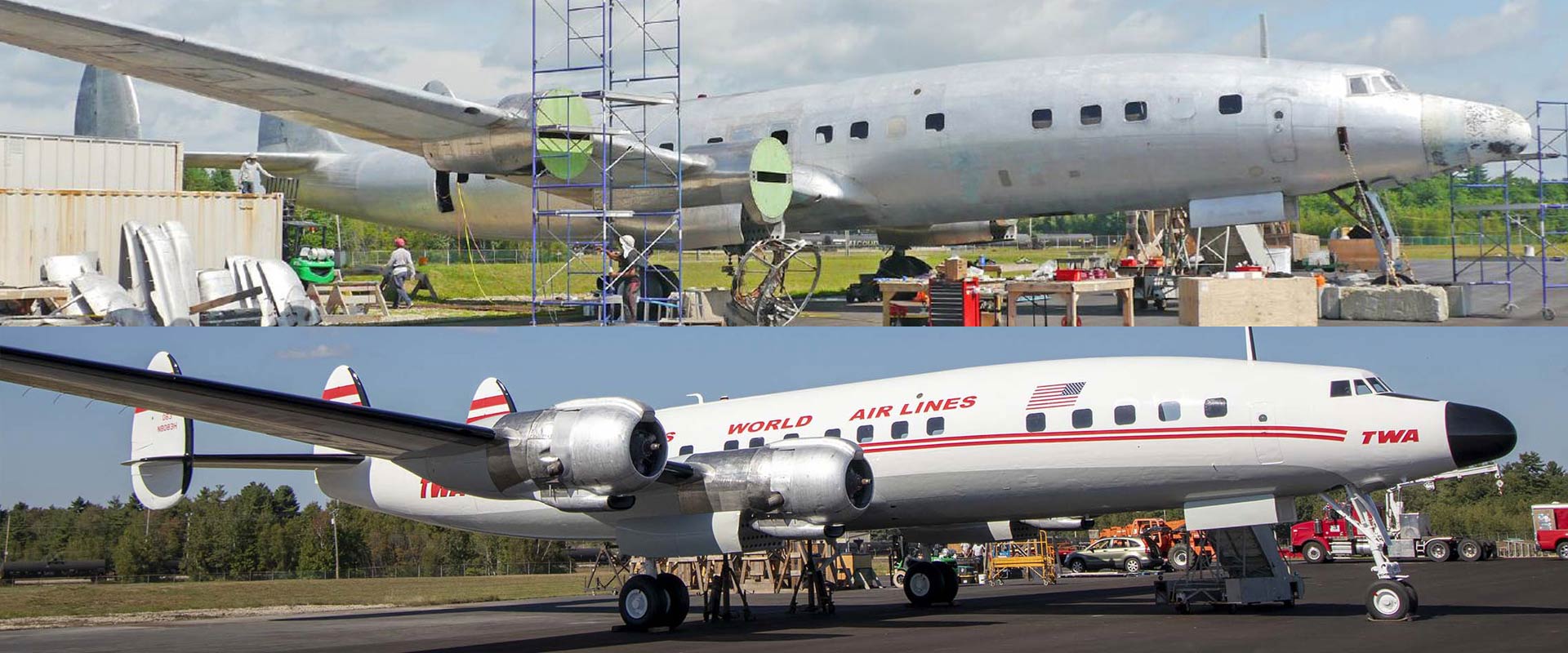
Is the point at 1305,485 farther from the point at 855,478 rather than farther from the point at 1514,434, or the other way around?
the point at 855,478

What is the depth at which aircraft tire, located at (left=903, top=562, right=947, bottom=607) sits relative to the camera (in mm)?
19391

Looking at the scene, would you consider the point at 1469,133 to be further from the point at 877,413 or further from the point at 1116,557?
the point at 1116,557

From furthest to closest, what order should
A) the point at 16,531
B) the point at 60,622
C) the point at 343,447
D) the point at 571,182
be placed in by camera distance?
the point at 16,531 → the point at 60,622 → the point at 571,182 → the point at 343,447

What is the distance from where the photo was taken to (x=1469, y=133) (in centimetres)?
1734

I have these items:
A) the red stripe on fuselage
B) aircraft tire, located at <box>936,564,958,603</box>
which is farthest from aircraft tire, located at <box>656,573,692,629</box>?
aircraft tire, located at <box>936,564,958,603</box>

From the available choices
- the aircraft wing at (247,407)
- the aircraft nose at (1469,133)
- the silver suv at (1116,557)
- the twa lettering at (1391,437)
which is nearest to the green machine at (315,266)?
the aircraft wing at (247,407)

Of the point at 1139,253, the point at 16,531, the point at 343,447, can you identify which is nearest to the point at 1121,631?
the point at 343,447

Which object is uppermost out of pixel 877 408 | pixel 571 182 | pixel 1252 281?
pixel 571 182

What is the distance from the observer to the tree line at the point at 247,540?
3366cm

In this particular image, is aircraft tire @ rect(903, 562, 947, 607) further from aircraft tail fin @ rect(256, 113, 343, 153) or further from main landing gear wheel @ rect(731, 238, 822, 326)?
aircraft tail fin @ rect(256, 113, 343, 153)

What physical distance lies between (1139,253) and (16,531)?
26.3 metres

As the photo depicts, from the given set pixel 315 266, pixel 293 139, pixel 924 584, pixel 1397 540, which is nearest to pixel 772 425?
pixel 924 584

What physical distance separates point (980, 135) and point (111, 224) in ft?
40.3

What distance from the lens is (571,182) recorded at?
19.4m
